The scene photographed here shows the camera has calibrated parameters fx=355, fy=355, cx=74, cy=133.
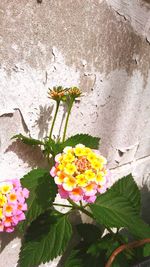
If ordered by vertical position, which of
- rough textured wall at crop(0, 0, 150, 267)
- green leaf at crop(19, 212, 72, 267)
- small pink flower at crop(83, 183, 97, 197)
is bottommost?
green leaf at crop(19, 212, 72, 267)

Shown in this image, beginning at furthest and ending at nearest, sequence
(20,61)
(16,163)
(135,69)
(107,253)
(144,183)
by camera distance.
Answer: (144,183) → (135,69) → (107,253) → (16,163) → (20,61)

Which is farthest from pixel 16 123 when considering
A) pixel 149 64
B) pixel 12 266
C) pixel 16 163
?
pixel 149 64

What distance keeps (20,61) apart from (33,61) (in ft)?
0.14

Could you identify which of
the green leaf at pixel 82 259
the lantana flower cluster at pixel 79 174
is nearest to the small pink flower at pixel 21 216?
the lantana flower cluster at pixel 79 174

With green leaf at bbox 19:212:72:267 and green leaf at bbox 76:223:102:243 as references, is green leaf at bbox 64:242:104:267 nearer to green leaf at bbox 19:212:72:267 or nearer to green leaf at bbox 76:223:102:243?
green leaf at bbox 76:223:102:243

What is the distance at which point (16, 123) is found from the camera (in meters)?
0.94

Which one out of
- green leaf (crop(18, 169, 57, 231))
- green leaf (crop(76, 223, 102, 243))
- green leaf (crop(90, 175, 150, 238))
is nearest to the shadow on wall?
green leaf (crop(76, 223, 102, 243))

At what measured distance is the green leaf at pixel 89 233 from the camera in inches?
47.3

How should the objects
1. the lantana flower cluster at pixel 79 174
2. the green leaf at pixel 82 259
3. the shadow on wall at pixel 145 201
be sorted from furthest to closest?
the shadow on wall at pixel 145 201 → the green leaf at pixel 82 259 → the lantana flower cluster at pixel 79 174

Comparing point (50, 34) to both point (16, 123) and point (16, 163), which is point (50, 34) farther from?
point (16, 163)

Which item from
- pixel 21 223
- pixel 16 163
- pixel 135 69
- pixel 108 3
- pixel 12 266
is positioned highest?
pixel 108 3

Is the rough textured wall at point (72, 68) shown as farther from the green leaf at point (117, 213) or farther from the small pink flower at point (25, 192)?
the green leaf at point (117, 213)

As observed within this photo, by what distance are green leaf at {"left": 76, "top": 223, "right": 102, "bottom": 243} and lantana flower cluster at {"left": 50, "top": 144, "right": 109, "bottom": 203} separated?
0.39 metres

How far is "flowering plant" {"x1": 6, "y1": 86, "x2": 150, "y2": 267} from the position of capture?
84cm
